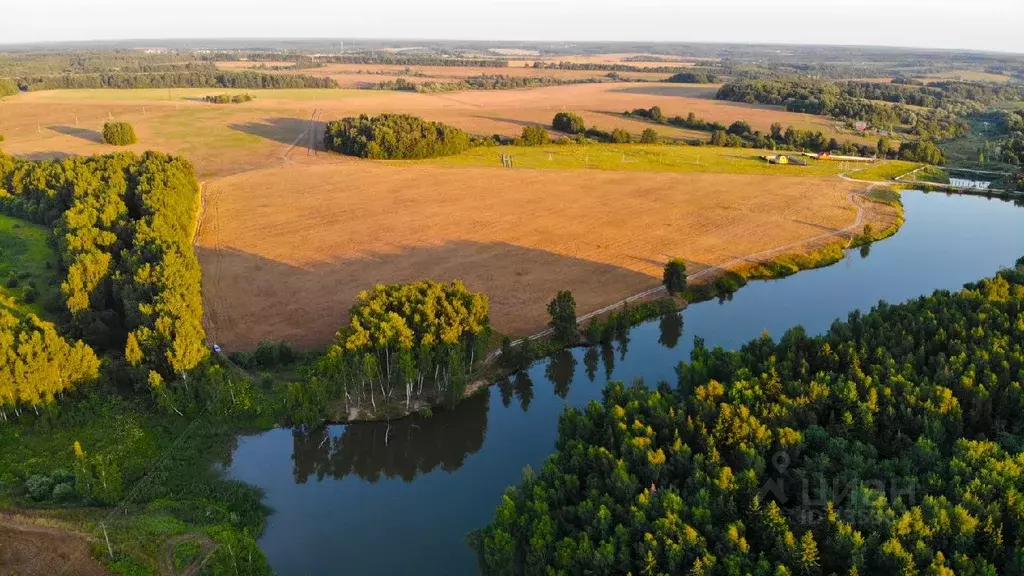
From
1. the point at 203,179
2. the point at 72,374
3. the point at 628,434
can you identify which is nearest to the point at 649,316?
the point at 628,434

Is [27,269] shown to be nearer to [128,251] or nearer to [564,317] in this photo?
[128,251]

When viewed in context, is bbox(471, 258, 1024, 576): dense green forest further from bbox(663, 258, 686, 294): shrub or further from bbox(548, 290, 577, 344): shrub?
bbox(663, 258, 686, 294): shrub

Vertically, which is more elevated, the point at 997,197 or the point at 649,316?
the point at 997,197

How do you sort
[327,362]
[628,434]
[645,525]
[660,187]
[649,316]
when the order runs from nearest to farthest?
[645,525], [628,434], [327,362], [649,316], [660,187]

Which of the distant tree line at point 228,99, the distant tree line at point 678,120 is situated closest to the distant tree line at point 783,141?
the distant tree line at point 678,120

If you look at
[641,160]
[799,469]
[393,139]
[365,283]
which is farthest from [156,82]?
[799,469]

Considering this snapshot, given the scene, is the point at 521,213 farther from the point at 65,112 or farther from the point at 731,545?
the point at 65,112
